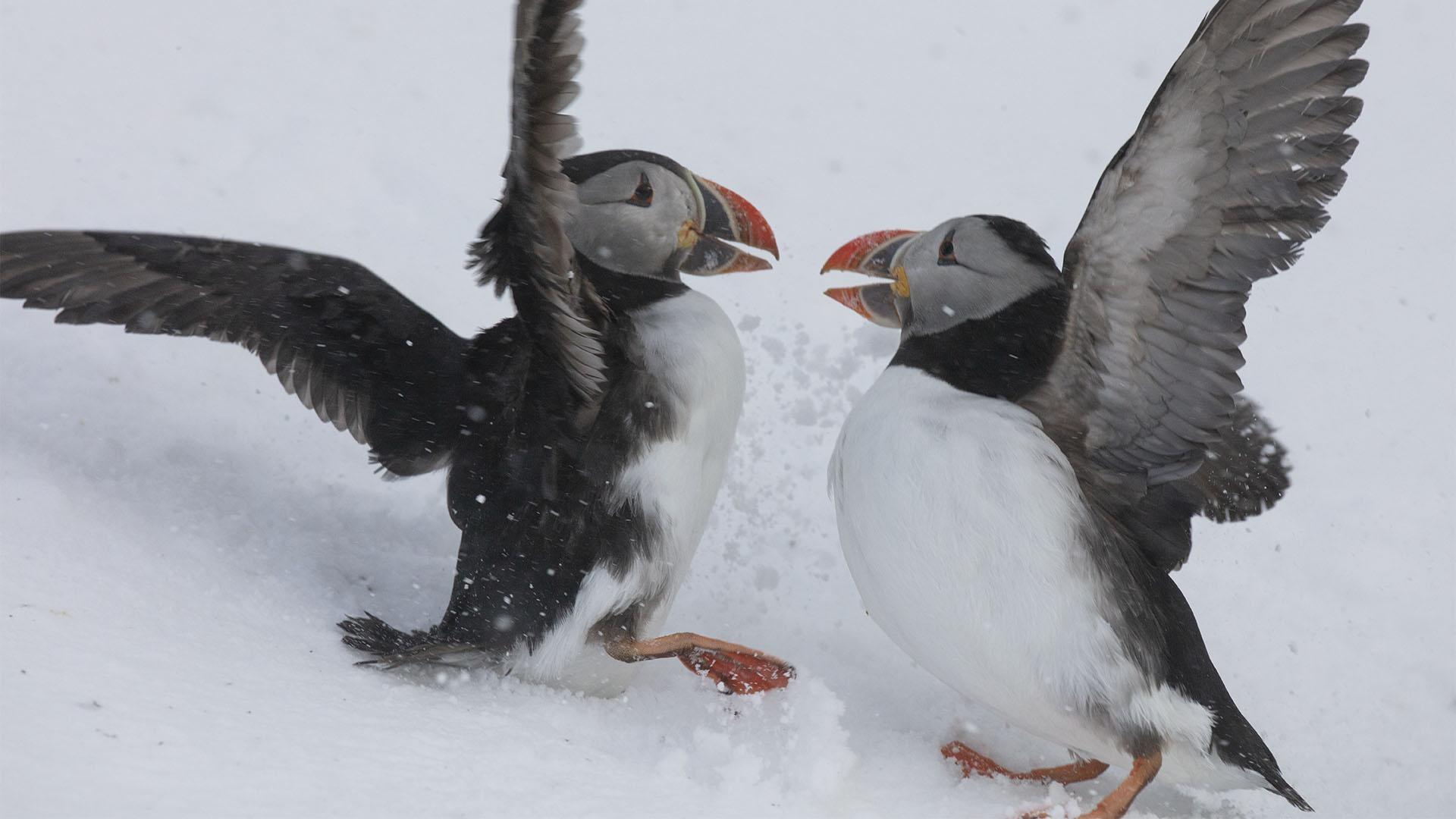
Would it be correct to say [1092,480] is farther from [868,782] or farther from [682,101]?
[682,101]

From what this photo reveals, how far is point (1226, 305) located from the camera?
2873 mm

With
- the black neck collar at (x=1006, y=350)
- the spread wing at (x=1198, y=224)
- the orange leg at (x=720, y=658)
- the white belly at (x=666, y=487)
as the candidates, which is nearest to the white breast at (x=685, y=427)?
the white belly at (x=666, y=487)

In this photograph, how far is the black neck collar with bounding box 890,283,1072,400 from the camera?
3.09 meters

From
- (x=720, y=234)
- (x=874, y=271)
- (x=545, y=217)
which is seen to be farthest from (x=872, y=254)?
(x=545, y=217)

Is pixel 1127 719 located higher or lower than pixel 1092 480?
lower

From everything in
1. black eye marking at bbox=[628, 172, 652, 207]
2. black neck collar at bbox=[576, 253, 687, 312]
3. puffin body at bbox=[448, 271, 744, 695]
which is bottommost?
puffin body at bbox=[448, 271, 744, 695]

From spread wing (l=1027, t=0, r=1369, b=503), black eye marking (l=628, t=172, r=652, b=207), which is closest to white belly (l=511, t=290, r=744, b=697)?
black eye marking (l=628, t=172, r=652, b=207)

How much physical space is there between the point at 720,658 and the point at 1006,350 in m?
0.99

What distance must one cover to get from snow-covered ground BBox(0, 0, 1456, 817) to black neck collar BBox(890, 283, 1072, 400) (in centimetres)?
81

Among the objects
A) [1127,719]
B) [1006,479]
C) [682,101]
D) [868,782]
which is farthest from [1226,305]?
[682,101]

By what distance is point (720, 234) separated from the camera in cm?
349

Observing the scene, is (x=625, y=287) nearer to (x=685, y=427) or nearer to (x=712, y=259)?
(x=712, y=259)

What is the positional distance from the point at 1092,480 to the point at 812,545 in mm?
1202

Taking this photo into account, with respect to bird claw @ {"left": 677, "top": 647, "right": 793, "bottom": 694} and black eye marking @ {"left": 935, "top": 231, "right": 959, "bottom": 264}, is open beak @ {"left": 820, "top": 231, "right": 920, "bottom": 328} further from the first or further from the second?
bird claw @ {"left": 677, "top": 647, "right": 793, "bottom": 694}
